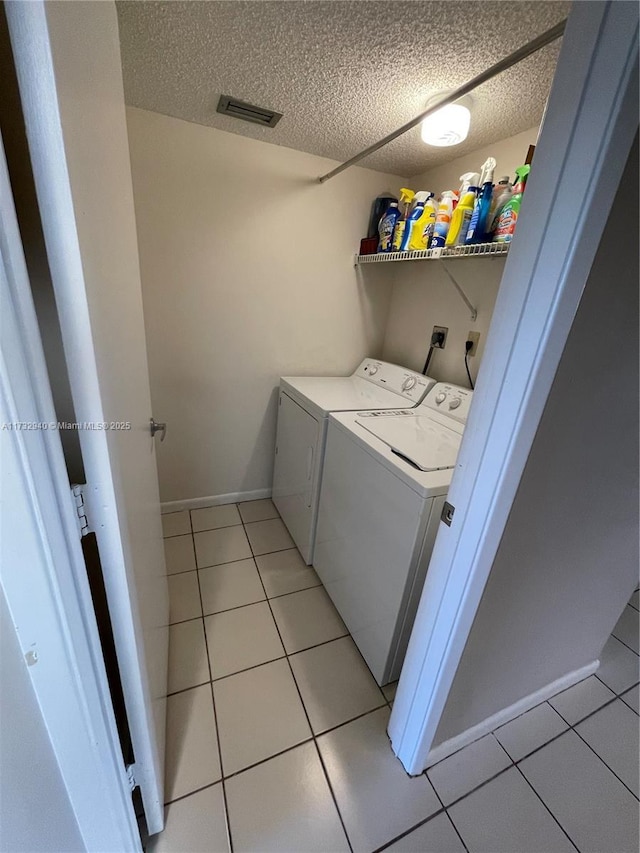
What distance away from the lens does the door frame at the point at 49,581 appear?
0.40m

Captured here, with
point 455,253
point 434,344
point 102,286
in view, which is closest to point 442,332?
point 434,344

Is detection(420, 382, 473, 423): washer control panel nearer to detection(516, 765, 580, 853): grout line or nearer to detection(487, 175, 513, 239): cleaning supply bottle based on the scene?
detection(487, 175, 513, 239): cleaning supply bottle

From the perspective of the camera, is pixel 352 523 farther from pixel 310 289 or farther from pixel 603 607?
pixel 310 289

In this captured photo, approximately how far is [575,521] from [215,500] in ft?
6.66

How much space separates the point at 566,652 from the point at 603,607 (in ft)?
0.73

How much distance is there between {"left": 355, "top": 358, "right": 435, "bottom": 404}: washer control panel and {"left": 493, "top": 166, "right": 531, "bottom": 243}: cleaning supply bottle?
745mm

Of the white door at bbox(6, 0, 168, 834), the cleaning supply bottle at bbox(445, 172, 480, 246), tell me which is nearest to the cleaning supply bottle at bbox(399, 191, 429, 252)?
the cleaning supply bottle at bbox(445, 172, 480, 246)

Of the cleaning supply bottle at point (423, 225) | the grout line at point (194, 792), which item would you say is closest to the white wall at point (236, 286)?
the cleaning supply bottle at point (423, 225)

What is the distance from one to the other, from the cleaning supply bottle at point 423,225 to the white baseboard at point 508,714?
1924 mm

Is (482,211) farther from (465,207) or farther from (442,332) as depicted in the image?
(442,332)

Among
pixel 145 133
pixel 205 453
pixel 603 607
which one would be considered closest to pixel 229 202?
pixel 145 133

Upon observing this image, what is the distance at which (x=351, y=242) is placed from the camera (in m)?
2.07

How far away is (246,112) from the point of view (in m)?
1.48

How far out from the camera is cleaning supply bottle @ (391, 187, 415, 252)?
5.65 ft
